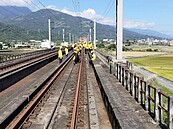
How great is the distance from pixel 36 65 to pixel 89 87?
14.3m

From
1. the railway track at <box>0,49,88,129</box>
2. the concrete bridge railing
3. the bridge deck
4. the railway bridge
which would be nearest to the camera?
the concrete bridge railing

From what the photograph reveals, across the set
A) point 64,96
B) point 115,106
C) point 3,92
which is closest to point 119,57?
point 64,96

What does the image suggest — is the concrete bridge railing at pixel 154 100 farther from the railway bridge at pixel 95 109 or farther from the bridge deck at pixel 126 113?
the bridge deck at pixel 126 113

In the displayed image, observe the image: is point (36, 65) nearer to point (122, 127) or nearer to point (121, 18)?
point (121, 18)

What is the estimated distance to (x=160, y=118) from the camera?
8.20 metres

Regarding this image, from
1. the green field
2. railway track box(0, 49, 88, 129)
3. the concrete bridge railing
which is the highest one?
the concrete bridge railing

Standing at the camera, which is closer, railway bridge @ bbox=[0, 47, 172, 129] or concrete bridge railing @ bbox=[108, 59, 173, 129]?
concrete bridge railing @ bbox=[108, 59, 173, 129]

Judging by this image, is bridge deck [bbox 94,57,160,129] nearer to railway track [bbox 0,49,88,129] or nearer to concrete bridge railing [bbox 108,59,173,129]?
concrete bridge railing [bbox 108,59,173,129]

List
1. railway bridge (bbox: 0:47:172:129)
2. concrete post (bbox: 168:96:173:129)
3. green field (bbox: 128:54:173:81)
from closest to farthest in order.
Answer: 1. concrete post (bbox: 168:96:173:129)
2. railway bridge (bbox: 0:47:172:129)
3. green field (bbox: 128:54:173:81)

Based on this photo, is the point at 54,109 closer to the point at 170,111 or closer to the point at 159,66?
the point at 170,111

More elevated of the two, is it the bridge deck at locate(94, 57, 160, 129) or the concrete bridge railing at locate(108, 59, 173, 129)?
the concrete bridge railing at locate(108, 59, 173, 129)

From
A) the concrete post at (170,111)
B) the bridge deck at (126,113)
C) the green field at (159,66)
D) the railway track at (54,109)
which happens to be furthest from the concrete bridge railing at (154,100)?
the green field at (159,66)

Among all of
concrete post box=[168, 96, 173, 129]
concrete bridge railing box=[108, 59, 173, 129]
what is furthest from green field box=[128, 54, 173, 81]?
concrete post box=[168, 96, 173, 129]

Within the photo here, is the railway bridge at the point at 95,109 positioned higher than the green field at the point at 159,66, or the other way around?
the railway bridge at the point at 95,109
